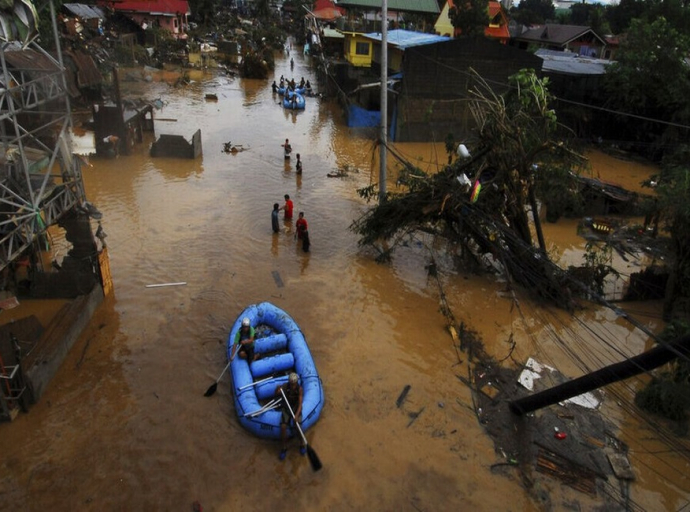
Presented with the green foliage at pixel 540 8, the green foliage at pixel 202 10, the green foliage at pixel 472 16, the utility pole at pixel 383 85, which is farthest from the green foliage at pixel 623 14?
the green foliage at pixel 202 10

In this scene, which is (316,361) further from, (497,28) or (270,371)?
(497,28)

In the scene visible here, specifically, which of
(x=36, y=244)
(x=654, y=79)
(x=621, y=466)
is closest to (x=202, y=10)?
(x=654, y=79)

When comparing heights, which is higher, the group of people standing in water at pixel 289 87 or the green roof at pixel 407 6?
the green roof at pixel 407 6

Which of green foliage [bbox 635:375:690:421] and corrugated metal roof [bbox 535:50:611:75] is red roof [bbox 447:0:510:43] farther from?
green foliage [bbox 635:375:690:421]

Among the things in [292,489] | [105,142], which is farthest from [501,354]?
[105,142]

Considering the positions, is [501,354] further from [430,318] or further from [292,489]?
[292,489]

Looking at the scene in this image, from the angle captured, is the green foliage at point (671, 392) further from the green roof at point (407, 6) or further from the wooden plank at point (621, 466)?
the green roof at point (407, 6)
